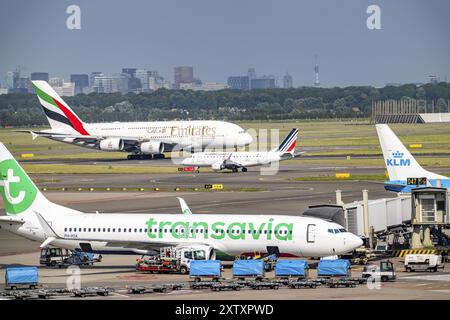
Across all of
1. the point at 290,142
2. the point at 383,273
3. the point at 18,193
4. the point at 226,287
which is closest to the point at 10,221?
the point at 18,193

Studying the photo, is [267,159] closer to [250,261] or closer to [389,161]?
[389,161]

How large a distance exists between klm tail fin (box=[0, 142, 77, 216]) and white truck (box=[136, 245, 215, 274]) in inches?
362

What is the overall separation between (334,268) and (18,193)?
2684 cm

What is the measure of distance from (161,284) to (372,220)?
25.8 m

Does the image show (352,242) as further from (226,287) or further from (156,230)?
(156,230)

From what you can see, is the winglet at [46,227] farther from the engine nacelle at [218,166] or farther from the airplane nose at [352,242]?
the engine nacelle at [218,166]

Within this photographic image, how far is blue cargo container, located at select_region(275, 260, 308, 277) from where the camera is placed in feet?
240

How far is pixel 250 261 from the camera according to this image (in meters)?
74.1

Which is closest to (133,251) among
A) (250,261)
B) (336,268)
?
(250,261)

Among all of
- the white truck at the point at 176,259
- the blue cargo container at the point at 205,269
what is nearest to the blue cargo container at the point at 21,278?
the blue cargo container at the point at 205,269

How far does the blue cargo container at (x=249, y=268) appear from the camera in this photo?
7369 centimetres

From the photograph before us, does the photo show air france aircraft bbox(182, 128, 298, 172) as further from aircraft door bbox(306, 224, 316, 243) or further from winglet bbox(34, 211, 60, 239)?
winglet bbox(34, 211, 60, 239)

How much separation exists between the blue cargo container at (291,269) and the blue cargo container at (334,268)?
43.8 inches

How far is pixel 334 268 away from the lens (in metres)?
73.2
